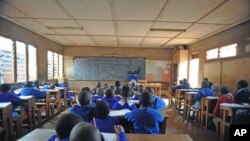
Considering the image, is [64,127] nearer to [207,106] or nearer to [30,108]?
[30,108]

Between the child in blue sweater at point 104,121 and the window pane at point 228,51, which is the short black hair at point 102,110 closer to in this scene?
the child in blue sweater at point 104,121

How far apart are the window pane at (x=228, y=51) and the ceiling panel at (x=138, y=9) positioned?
2337 mm

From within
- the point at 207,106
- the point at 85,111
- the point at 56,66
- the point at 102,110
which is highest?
the point at 56,66

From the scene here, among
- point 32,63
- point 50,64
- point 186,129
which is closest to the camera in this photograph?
point 186,129

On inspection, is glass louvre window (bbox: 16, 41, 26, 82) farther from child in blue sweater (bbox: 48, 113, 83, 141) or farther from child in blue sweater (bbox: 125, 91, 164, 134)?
child in blue sweater (bbox: 48, 113, 83, 141)

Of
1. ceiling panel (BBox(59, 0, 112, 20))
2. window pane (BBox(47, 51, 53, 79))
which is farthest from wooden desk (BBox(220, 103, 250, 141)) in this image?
window pane (BBox(47, 51, 53, 79))

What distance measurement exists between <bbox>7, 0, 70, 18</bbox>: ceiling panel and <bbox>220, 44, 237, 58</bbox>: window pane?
13.6ft

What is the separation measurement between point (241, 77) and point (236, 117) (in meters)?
1.91

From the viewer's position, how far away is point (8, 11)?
13.8 ft

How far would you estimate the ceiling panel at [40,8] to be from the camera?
357cm

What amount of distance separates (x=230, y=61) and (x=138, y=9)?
302 cm

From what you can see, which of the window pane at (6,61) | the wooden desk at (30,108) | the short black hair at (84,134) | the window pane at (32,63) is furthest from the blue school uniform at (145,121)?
the window pane at (32,63)

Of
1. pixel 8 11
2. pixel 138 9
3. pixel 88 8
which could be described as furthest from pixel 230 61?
pixel 8 11

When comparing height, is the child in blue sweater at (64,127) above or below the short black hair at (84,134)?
below
